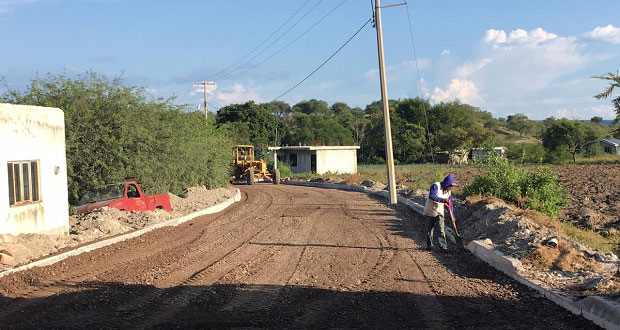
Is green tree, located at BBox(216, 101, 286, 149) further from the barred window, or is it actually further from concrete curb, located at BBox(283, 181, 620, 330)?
concrete curb, located at BBox(283, 181, 620, 330)

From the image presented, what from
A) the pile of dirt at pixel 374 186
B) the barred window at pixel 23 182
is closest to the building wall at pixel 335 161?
the pile of dirt at pixel 374 186

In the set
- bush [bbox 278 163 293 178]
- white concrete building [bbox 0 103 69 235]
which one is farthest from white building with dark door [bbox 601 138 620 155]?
white concrete building [bbox 0 103 69 235]

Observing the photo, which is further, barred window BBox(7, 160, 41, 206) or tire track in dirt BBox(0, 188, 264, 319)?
barred window BBox(7, 160, 41, 206)

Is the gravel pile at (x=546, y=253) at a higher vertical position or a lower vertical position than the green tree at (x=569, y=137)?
lower

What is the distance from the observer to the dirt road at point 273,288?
6.89 m

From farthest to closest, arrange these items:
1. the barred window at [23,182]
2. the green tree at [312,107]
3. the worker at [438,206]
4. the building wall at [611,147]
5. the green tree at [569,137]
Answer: the green tree at [312,107], the building wall at [611,147], the green tree at [569,137], the barred window at [23,182], the worker at [438,206]

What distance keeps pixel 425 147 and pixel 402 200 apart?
54200 millimetres

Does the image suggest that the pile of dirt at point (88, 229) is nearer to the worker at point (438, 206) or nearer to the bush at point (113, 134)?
the bush at point (113, 134)

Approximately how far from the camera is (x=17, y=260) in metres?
10.7

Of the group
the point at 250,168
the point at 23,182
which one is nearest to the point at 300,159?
the point at 250,168

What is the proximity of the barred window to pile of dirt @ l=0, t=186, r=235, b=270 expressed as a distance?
2.98ft

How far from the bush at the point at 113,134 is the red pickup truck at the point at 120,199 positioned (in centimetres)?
161

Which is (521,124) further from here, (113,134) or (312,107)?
(113,134)

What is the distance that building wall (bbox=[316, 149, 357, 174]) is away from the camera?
174 ft
